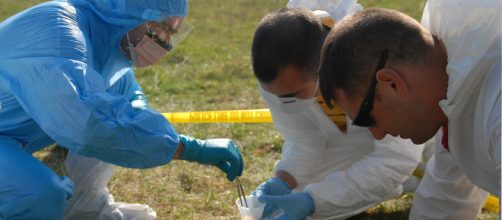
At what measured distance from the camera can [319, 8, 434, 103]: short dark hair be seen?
2.28m

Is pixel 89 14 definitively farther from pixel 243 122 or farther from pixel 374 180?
pixel 243 122

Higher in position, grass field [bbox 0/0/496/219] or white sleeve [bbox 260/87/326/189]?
white sleeve [bbox 260/87/326/189]

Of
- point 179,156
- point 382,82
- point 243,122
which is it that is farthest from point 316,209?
point 243,122

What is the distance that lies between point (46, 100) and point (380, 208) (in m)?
1.80

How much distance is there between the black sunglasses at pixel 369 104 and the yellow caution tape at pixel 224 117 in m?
2.82

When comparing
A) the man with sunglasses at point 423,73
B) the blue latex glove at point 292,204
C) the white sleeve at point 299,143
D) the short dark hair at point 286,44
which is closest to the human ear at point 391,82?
the man with sunglasses at point 423,73

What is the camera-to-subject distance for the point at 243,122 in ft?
17.4

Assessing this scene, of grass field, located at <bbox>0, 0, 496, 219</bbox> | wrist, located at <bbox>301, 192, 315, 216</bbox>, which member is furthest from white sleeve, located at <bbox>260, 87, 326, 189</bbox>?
grass field, located at <bbox>0, 0, 496, 219</bbox>

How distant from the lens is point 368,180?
3.26 metres

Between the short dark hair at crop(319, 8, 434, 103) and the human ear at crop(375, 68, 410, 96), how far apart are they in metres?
0.04

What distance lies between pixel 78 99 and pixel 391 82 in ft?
4.09

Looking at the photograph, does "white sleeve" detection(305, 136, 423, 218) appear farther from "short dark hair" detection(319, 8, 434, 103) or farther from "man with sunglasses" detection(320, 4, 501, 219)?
"short dark hair" detection(319, 8, 434, 103)

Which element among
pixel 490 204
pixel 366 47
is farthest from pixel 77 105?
pixel 490 204

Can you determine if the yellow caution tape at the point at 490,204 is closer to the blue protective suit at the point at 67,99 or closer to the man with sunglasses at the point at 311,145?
the man with sunglasses at the point at 311,145
